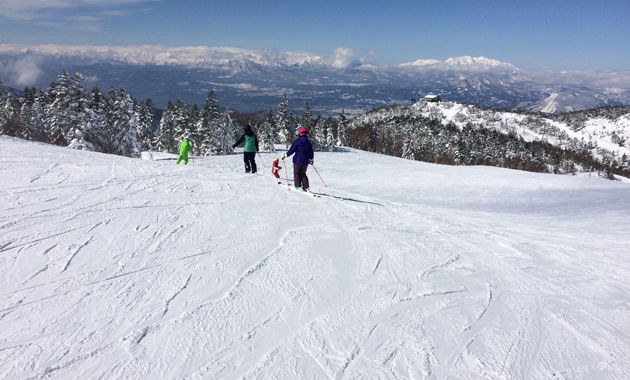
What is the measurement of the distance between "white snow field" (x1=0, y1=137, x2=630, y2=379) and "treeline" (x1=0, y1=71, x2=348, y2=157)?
32858 mm

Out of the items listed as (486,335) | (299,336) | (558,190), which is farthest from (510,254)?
(558,190)

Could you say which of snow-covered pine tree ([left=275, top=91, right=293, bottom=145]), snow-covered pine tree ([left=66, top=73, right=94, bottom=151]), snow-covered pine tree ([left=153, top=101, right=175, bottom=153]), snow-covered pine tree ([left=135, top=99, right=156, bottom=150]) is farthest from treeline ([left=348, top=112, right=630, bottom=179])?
snow-covered pine tree ([left=66, top=73, right=94, bottom=151])

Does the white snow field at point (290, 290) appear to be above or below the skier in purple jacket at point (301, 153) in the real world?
below

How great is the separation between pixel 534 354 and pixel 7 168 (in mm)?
14404

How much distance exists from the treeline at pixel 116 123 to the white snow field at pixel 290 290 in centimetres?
3286

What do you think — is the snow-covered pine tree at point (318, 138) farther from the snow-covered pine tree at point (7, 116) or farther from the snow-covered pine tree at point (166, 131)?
the snow-covered pine tree at point (7, 116)

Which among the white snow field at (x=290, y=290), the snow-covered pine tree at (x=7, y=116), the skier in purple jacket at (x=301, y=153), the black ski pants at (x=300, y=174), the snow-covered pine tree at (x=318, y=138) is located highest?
A: the snow-covered pine tree at (x=7, y=116)

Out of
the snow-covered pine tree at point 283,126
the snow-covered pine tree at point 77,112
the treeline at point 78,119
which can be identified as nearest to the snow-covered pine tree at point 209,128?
the treeline at point 78,119

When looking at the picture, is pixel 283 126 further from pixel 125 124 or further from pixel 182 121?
pixel 125 124

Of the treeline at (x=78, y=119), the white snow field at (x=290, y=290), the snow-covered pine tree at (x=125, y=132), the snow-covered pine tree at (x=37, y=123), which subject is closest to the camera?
the white snow field at (x=290, y=290)

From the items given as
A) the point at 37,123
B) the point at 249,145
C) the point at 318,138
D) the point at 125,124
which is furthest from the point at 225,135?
the point at 249,145

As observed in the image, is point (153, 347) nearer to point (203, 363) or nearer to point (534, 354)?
point (203, 363)

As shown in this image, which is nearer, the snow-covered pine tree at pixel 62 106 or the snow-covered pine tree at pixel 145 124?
the snow-covered pine tree at pixel 62 106

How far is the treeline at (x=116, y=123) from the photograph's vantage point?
3472cm
